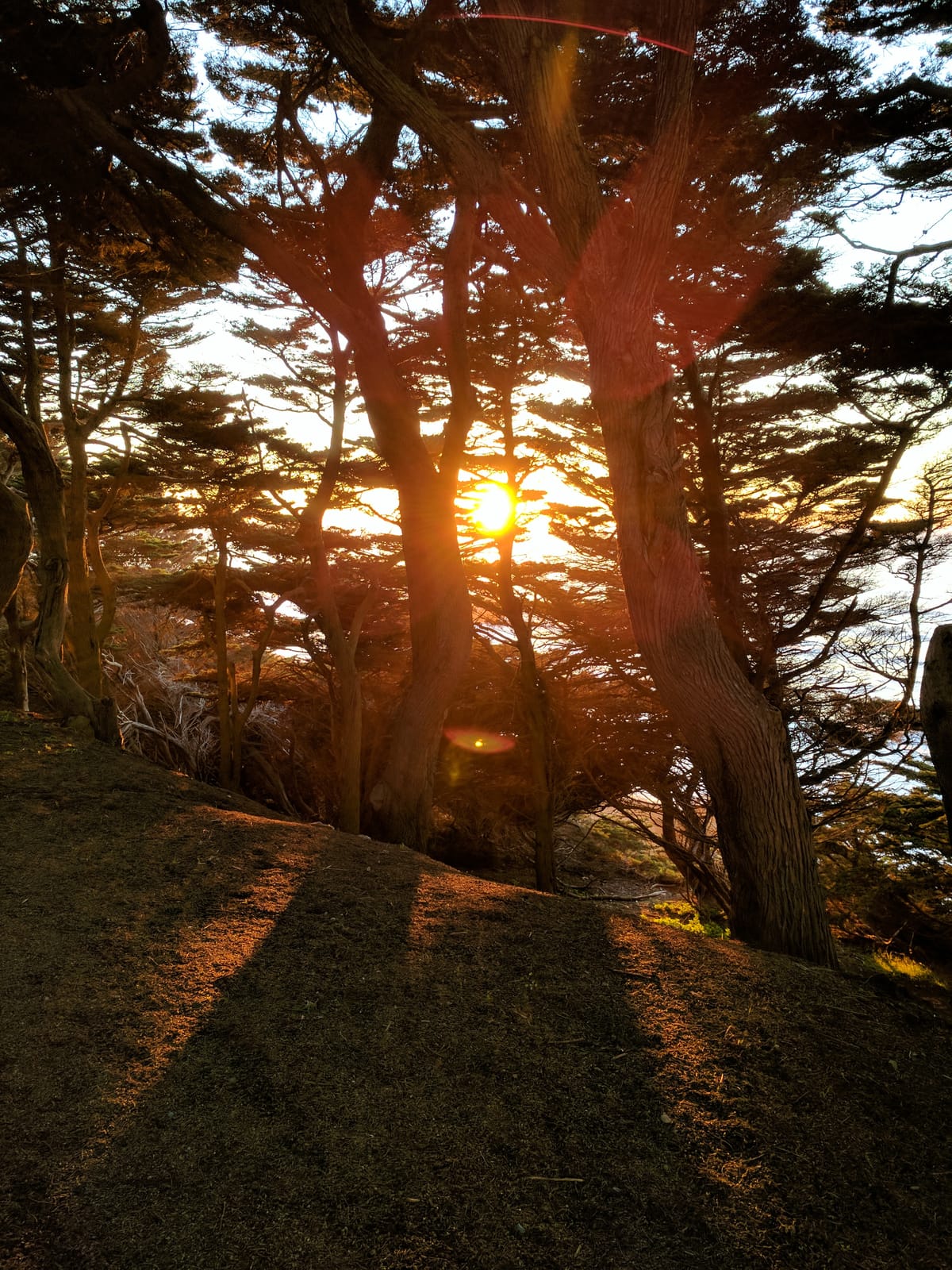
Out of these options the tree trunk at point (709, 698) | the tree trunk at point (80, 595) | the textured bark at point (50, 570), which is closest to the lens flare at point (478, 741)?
the tree trunk at point (80, 595)

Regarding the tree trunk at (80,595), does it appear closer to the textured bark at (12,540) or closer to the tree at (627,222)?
the textured bark at (12,540)

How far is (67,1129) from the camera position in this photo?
1856mm

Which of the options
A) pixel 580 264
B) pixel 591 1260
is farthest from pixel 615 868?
pixel 591 1260

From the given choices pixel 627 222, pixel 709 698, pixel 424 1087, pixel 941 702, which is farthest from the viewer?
pixel 627 222

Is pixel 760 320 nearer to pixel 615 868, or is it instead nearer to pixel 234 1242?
pixel 234 1242

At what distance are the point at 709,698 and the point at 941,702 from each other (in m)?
1.36

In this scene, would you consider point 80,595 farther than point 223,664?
No

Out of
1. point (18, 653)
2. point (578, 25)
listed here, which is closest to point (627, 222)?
point (578, 25)

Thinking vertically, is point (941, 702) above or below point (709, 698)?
below

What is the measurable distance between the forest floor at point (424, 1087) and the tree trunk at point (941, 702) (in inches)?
39.2

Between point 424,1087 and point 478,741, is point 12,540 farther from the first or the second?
point 478,741

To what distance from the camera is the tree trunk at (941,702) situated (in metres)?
2.77

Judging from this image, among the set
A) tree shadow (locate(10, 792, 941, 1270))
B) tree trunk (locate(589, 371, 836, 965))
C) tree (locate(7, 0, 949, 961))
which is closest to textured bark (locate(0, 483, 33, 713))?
tree (locate(7, 0, 949, 961))

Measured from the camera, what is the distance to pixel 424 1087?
2178mm
